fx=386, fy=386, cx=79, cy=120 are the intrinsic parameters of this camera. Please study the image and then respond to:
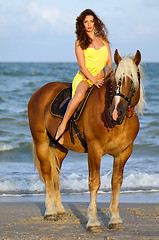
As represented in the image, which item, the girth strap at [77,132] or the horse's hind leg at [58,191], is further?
the horse's hind leg at [58,191]

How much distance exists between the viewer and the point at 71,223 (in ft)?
15.3

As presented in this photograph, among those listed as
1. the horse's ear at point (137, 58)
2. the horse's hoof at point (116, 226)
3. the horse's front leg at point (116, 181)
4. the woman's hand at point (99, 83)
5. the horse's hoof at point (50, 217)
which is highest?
the horse's ear at point (137, 58)

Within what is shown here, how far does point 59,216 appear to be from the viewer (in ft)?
16.6

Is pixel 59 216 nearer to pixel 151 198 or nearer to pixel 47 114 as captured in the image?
pixel 47 114

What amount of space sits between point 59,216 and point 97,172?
45.5 inches

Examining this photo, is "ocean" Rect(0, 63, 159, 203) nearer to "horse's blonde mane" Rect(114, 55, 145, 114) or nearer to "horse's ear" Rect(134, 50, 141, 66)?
"horse's ear" Rect(134, 50, 141, 66)

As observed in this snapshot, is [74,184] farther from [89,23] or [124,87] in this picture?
[124,87]

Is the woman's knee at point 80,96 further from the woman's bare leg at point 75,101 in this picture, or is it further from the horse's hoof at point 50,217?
the horse's hoof at point 50,217

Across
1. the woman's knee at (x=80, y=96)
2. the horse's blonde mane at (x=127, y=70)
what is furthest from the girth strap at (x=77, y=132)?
the horse's blonde mane at (x=127, y=70)

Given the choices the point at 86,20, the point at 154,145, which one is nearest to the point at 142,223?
the point at 86,20

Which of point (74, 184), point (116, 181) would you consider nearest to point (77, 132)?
point (116, 181)

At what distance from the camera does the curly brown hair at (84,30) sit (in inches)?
177

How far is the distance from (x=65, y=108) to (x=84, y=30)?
3.23 feet

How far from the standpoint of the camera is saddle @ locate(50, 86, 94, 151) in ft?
14.8
